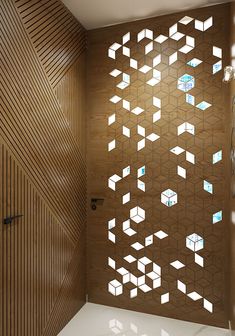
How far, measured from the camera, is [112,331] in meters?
2.49

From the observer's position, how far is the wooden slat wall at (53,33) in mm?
2158

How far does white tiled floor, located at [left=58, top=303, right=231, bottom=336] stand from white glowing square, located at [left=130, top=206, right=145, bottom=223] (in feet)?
3.26

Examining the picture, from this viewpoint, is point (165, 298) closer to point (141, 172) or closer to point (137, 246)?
point (137, 246)

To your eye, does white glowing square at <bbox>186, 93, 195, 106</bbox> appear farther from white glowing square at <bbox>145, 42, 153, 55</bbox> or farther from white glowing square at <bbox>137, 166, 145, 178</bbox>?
white glowing square at <bbox>137, 166, 145, 178</bbox>

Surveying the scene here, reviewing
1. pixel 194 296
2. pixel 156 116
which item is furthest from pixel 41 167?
pixel 194 296

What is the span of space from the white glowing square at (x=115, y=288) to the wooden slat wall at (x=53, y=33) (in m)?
2.19

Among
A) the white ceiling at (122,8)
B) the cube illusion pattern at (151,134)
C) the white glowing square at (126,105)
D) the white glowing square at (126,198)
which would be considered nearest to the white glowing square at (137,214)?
the cube illusion pattern at (151,134)

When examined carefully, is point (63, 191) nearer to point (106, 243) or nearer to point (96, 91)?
point (106, 243)

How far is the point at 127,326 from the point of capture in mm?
2574

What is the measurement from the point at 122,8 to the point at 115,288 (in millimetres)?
2958

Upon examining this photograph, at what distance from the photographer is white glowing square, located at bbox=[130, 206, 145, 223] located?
2.86 m

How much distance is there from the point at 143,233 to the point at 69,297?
0.99 meters

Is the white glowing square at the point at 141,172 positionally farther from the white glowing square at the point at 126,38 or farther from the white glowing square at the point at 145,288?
the white glowing square at the point at 126,38

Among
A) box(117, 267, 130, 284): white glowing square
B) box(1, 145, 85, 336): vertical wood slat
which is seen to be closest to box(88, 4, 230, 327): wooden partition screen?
box(117, 267, 130, 284): white glowing square
